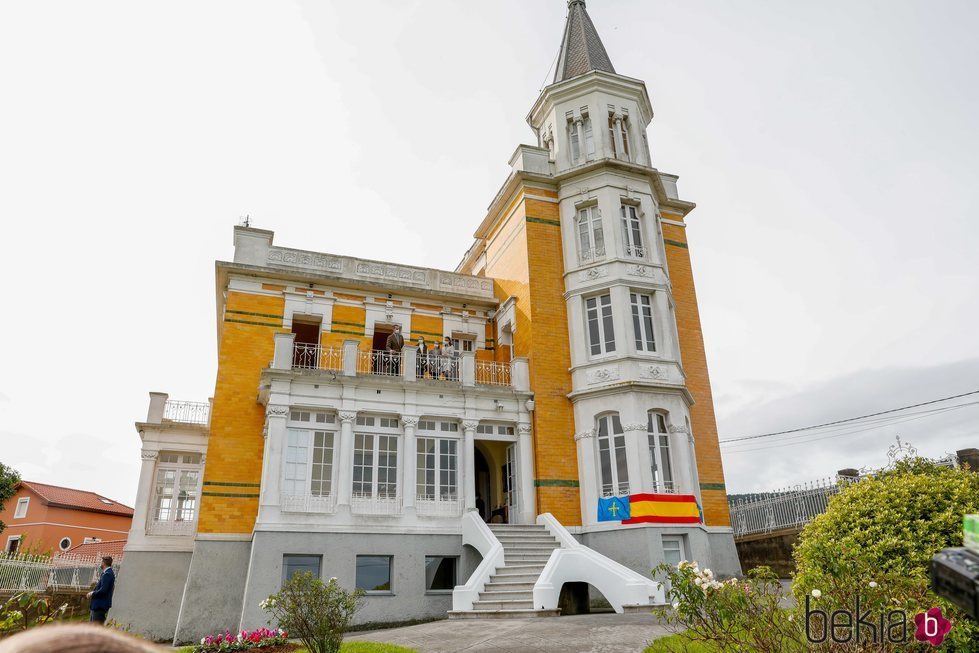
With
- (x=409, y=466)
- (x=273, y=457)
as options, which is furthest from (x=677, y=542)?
(x=273, y=457)

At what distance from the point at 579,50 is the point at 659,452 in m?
15.0

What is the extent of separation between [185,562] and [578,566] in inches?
442

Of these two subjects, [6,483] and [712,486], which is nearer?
[712,486]

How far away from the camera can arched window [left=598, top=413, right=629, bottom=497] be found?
696 inches

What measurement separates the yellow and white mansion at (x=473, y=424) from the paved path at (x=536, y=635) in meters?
1.56

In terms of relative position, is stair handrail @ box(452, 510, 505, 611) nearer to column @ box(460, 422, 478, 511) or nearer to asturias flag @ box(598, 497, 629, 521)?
column @ box(460, 422, 478, 511)

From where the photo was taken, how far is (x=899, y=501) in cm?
749

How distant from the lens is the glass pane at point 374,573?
16.0 m

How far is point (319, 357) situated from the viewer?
19.2 metres

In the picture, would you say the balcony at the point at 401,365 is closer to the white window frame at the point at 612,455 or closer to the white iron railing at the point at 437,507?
the white window frame at the point at 612,455

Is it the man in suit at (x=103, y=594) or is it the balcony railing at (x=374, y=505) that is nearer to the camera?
the man in suit at (x=103, y=594)

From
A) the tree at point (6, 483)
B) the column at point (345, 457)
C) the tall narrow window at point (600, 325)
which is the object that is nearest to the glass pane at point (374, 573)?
the column at point (345, 457)

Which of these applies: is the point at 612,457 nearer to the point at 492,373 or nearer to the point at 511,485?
the point at 511,485

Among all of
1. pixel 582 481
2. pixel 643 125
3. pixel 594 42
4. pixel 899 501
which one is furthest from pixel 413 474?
pixel 594 42
